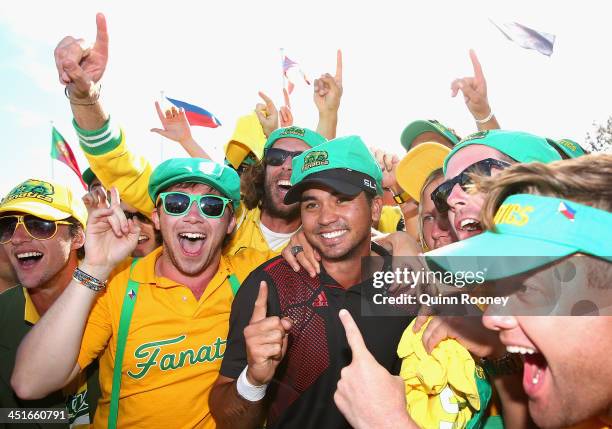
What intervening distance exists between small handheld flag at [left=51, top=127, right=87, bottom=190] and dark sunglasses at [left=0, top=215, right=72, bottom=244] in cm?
724

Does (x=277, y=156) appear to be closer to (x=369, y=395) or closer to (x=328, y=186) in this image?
(x=328, y=186)

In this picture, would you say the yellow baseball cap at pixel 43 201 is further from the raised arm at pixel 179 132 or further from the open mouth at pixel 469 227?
the open mouth at pixel 469 227

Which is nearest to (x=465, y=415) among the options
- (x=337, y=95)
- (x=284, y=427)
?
(x=284, y=427)

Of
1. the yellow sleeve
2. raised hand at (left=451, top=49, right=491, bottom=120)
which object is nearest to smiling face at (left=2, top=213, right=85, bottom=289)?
the yellow sleeve

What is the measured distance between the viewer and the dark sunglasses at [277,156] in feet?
13.0

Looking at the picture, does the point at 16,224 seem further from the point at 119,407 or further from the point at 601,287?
the point at 601,287

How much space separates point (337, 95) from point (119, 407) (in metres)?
3.69

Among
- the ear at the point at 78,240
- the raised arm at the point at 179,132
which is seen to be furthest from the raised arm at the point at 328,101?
the ear at the point at 78,240

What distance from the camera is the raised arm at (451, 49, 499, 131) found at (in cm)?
373

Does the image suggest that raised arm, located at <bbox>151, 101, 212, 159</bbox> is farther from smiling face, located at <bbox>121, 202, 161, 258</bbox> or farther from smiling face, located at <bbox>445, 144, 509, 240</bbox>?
smiling face, located at <bbox>445, 144, 509, 240</bbox>

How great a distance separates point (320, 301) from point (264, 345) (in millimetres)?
573

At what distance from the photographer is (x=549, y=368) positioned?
1539mm

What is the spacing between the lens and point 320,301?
2.51 meters

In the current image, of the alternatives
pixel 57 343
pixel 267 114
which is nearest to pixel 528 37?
pixel 267 114
